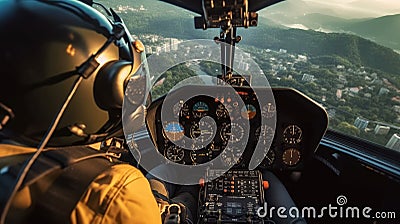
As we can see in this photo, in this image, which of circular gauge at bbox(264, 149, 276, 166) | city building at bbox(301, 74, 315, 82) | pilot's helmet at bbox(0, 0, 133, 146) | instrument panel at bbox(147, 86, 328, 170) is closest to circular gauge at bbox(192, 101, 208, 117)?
instrument panel at bbox(147, 86, 328, 170)

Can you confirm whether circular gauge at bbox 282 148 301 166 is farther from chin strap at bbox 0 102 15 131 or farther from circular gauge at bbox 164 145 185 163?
chin strap at bbox 0 102 15 131

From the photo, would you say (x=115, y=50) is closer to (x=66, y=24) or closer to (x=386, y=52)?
(x=66, y=24)

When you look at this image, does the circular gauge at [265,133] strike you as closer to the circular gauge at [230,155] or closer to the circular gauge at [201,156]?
the circular gauge at [230,155]

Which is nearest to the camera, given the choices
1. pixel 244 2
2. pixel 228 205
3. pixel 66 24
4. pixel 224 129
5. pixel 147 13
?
pixel 66 24

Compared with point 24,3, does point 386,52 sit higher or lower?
lower

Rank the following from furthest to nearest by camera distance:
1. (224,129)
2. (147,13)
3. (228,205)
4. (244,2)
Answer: (224,129), (147,13), (228,205), (244,2)

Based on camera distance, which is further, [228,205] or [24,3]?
[228,205]

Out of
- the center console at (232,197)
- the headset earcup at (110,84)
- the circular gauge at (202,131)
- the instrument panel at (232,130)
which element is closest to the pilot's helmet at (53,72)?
the headset earcup at (110,84)

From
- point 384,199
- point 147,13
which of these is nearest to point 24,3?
point 147,13

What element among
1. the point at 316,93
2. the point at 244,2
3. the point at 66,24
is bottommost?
the point at 316,93
